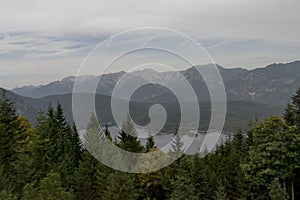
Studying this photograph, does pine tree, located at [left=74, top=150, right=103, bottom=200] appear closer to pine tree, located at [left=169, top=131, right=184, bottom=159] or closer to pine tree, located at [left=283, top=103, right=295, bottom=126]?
pine tree, located at [left=169, top=131, right=184, bottom=159]

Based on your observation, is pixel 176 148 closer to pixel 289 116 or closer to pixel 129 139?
pixel 129 139

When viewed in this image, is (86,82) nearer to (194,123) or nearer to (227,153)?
(194,123)

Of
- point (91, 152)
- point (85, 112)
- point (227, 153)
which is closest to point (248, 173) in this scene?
point (227, 153)

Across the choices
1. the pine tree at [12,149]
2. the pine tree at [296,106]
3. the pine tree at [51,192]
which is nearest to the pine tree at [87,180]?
the pine tree at [12,149]

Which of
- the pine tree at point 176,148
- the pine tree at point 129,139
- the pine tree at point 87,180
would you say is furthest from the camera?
the pine tree at point 176,148

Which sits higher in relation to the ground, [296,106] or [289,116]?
[296,106]

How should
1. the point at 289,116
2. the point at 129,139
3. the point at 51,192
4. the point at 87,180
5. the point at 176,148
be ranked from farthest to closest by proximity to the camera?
the point at 289,116
the point at 176,148
the point at 129,139
the point at 87,180
the point at 51,192

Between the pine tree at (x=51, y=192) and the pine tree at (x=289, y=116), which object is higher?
the pine tree at (x=289, y=116)

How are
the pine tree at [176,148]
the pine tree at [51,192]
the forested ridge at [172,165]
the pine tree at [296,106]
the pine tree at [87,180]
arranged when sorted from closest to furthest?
1. the pine tree at [51,192]
2. the pine tree at [87,180]
3. the forested ridge at [172,165]
4. the pine tree at [176,148]
5. the pine tree at [296,106]

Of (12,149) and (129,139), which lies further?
(129,139)

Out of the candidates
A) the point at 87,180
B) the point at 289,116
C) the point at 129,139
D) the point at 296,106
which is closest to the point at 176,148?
the point at 129,139

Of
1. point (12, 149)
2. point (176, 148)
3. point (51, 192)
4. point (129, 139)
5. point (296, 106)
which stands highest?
point (296, 106)

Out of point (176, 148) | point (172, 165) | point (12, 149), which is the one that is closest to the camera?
point (12, 149)

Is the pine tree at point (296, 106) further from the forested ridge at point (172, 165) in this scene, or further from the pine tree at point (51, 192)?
the pine tree at point (51, 192)
